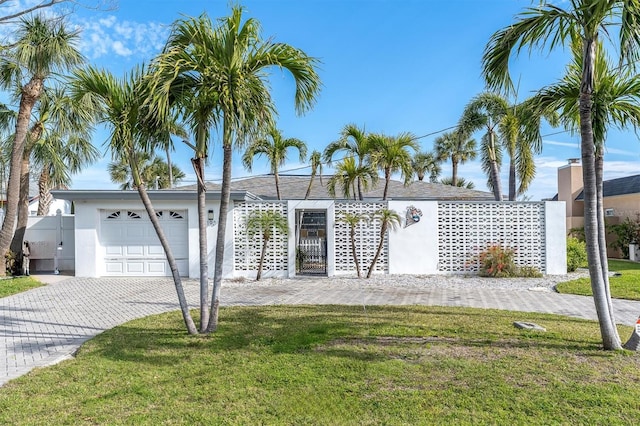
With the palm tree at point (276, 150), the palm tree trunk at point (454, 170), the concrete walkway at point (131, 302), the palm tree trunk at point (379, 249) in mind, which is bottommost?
the concrete walkway at point (131, 302)

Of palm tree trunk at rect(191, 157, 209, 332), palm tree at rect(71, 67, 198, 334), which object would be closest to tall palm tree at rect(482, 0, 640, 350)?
palm tree trunk at rect(191, 157, 209, 332)

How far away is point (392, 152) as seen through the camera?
12.1 metres

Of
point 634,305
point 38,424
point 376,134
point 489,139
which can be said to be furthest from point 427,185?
point 38,424

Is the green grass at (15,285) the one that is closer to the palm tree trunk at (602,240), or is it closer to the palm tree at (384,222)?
the palm tree at (384,222)

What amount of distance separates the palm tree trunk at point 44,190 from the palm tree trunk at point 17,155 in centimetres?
425

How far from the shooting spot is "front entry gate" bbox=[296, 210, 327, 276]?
552 inches

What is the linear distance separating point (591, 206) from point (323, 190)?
1478 cm

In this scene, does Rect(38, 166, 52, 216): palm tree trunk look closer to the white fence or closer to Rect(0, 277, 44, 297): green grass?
the white fence

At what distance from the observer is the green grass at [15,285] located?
10.2 m

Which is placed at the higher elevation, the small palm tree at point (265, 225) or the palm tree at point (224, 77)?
the palm tree at point (224, 77)

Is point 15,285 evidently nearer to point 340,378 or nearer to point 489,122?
point 340,378

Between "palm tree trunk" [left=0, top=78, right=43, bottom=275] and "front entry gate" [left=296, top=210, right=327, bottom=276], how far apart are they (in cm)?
927

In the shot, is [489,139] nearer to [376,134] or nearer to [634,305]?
[376,134]

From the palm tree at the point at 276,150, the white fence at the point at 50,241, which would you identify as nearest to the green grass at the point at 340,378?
the palm tree at the point at 276,150
